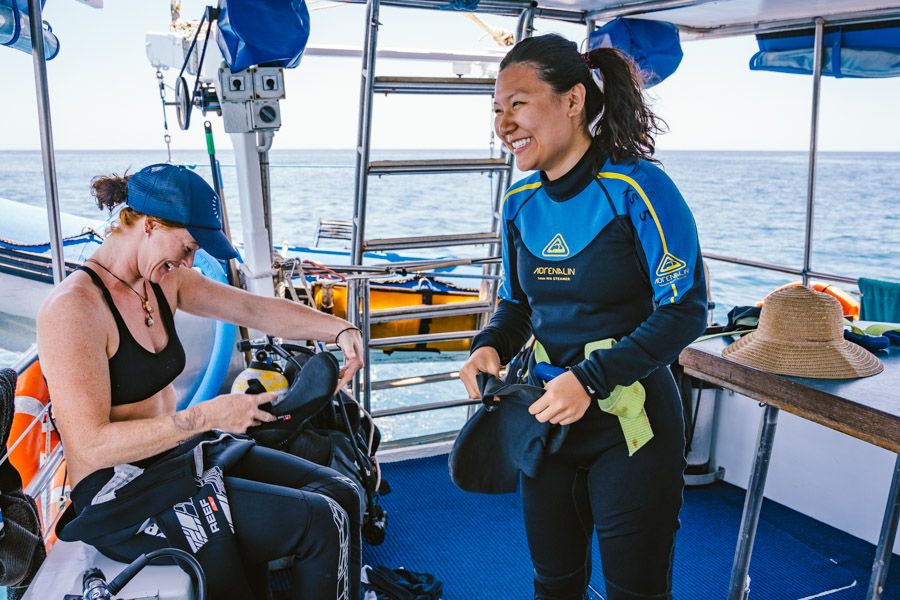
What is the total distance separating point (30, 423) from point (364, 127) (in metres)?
1.67

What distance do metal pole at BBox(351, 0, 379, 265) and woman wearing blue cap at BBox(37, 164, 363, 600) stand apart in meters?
1.17

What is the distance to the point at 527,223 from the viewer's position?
1.56 metres

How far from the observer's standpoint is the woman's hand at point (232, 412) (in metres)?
1.61

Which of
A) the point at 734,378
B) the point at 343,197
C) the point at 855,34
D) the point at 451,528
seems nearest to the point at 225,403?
the point at 734,378

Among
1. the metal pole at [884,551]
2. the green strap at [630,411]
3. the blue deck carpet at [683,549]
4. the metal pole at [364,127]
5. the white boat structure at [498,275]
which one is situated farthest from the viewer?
the metal pole at [364,127]

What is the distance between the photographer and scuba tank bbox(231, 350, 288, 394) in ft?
8.69

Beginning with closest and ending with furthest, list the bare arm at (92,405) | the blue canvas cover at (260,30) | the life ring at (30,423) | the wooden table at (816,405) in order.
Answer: the wooden table at (816,405) → the bare arm at (92,405) → the life ring at (30,423) → the blue canvas cover at (260,30)

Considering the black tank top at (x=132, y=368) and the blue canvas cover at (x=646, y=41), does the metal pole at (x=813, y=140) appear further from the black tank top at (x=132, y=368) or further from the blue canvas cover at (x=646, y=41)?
the black tank top at (x=132, y=368)

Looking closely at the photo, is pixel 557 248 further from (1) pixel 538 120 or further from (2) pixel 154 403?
(2) pixel 154 403

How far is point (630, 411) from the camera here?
1.42m

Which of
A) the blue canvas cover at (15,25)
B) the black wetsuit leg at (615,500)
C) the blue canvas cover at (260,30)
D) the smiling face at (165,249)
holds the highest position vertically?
the blue canvas cover at (260,30)

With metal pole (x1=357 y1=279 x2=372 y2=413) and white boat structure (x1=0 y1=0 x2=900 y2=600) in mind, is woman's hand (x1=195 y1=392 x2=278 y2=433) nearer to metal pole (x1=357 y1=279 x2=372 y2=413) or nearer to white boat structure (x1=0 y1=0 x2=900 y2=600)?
white boat structure (x1=0 y1=0 x2=900 y2=600)

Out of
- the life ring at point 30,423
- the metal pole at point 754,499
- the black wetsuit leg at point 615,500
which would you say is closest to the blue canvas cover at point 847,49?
the metal pole at point 754,499

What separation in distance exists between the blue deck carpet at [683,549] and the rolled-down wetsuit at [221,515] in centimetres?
88
